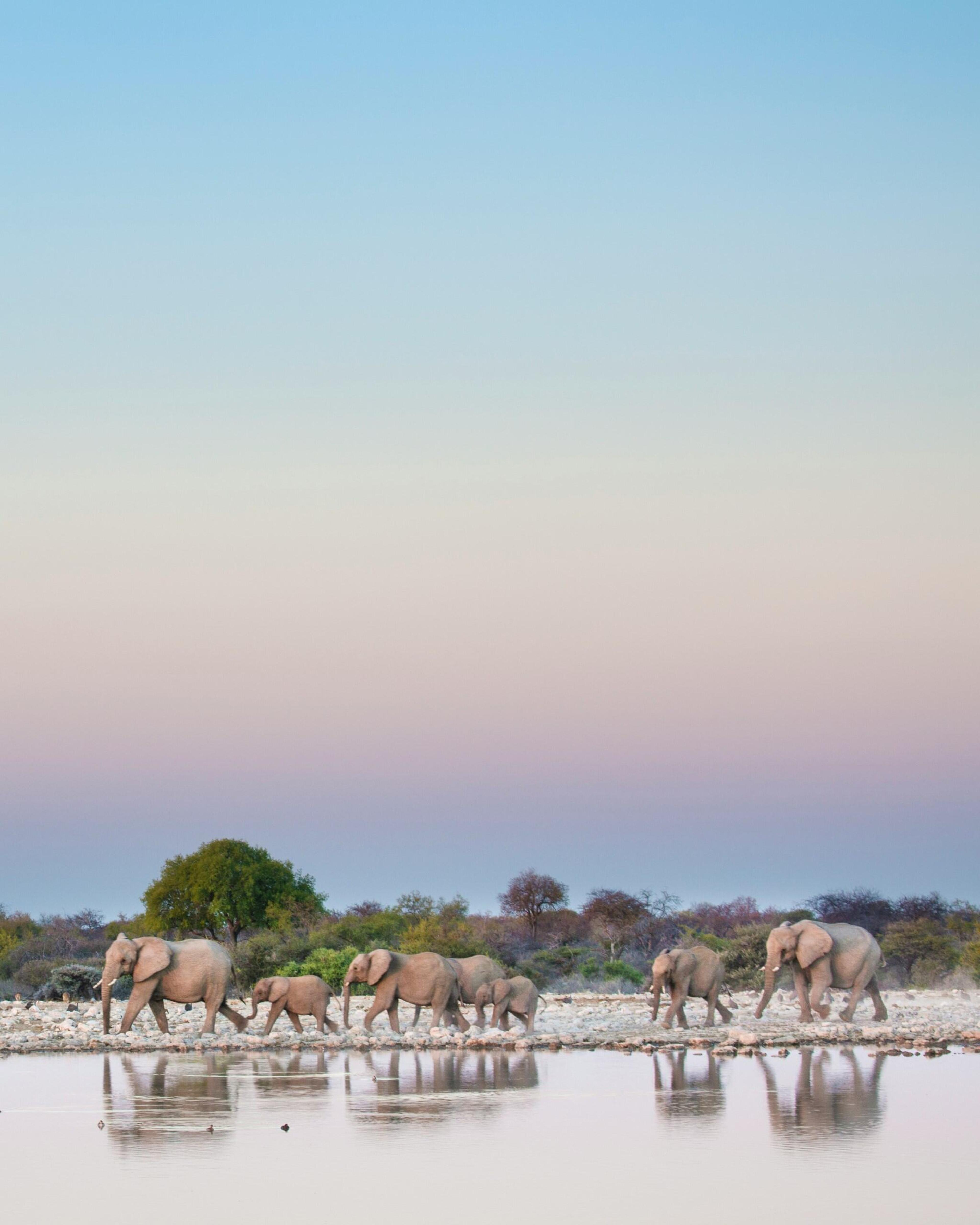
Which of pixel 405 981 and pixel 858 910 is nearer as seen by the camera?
pixel 405 981

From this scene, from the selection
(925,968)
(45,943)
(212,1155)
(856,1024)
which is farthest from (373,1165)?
(45,943)

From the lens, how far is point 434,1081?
18188 millimetres

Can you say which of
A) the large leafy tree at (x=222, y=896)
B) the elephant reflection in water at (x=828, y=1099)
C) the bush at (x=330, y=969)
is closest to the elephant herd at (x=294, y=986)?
the elephant reflection in water at (x=828, y=1099)

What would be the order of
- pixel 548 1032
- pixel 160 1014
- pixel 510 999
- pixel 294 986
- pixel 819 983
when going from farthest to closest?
pixel 819 983, pixel 160 1014, pixel 548 1032, pixel 294 986, pixel 510 999

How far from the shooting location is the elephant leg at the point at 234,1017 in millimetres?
24562

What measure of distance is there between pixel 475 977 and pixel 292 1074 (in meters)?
6.15

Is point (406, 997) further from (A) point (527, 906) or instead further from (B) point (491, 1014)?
(A) point (527, 906)

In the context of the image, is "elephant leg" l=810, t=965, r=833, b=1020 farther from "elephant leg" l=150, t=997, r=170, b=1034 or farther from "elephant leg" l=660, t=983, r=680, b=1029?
"elephant leg" l=150, t=997, r=170, b=1034

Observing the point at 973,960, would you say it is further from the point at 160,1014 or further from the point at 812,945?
the point at 160,1014

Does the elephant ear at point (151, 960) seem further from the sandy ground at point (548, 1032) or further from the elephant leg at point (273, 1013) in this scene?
the elephant leg at point (273, 1013)

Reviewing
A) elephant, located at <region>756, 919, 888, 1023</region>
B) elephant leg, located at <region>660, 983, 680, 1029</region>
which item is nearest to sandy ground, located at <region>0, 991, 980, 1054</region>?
elephant leg, located at <region>660, 983, 680, 1029</region>

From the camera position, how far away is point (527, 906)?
68375 mm

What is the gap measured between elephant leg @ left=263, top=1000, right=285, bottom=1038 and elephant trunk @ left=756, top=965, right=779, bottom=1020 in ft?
24.6

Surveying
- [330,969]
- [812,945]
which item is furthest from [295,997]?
[330,969]
